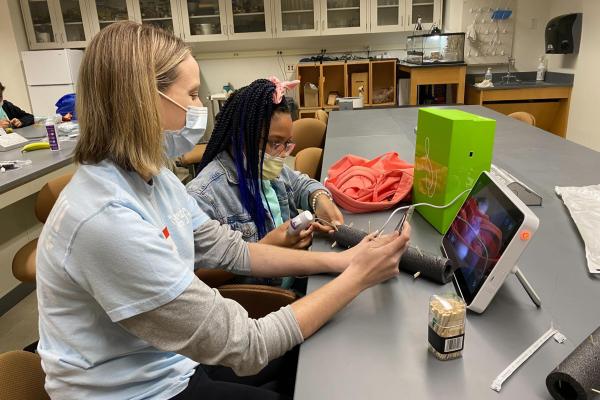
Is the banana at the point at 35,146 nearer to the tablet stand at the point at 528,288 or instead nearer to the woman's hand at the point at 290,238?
the woman's hand at the point at 290,238

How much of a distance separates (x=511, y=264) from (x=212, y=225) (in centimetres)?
74

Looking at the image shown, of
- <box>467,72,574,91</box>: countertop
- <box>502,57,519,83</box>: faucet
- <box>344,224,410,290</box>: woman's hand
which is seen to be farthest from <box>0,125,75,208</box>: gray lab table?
<box>502,57,519,83</box>: faucet

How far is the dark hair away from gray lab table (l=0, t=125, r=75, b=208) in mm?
707

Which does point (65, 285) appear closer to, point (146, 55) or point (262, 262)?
point (146, 55)

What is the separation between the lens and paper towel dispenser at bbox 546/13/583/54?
12.8 feet

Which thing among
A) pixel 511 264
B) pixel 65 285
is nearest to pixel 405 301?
pixel 511 264

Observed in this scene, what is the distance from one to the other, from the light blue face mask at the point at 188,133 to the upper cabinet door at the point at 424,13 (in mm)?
4590

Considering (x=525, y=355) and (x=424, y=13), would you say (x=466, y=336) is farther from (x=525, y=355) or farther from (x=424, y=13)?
(x=424, y=13)

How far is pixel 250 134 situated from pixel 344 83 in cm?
411

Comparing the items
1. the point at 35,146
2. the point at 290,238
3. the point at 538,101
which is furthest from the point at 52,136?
the point at 538,101

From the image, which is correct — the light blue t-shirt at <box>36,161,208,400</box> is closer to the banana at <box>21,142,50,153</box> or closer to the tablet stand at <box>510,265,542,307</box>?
the tablet stand at <box>510,265,542,307</box>

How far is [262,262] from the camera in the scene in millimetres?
1199

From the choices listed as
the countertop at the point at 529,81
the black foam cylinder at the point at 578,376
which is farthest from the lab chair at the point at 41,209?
the countertop at the point at 529,81

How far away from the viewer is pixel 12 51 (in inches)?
200
